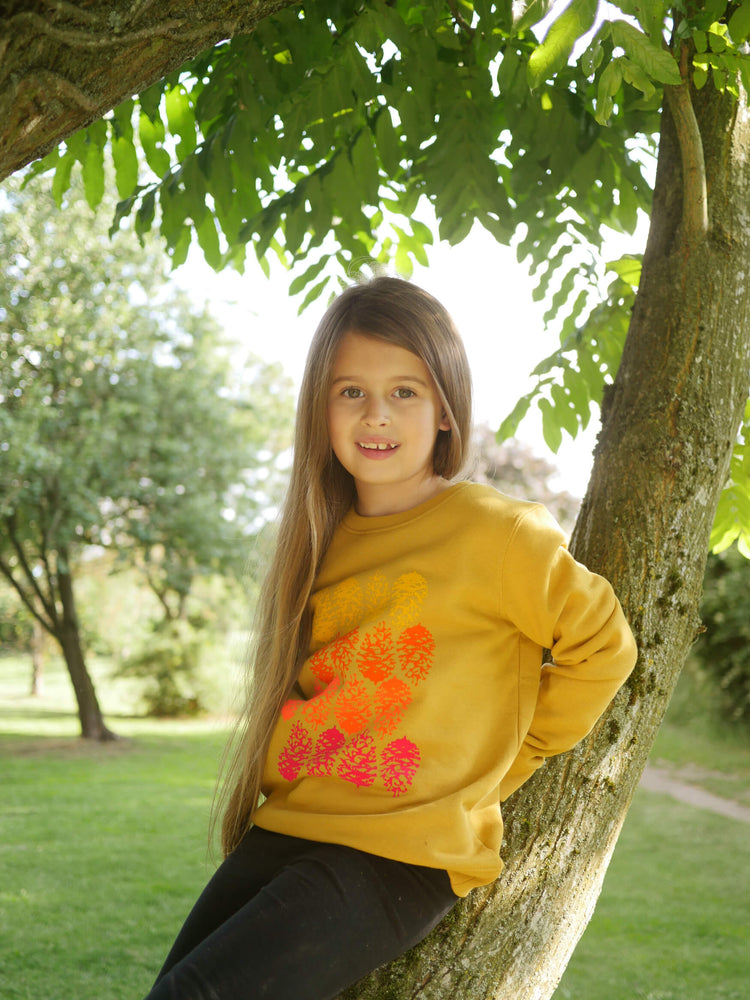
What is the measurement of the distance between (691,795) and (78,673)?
9.36 m

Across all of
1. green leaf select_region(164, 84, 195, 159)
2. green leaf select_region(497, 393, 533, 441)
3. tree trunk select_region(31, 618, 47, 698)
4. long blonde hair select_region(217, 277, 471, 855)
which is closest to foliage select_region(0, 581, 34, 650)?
tree trunk select_region(31, 618, 47, 698)

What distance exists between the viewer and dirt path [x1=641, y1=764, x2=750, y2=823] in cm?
945

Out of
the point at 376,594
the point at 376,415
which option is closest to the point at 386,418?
the point at 376,415

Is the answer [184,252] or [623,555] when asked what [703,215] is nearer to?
[623,555]

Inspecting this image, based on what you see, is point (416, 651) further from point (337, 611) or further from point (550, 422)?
point (550, 422)

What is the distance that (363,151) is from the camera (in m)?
2.98

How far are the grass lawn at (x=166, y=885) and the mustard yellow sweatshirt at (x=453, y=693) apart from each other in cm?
333

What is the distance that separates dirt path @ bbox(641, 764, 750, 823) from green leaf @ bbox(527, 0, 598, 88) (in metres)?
8.84

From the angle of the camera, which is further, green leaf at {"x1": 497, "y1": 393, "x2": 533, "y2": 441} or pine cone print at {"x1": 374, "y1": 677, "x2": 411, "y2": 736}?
green leaf at {"x1": 497, "y1": 393, "x2": 533, "y2": 441}

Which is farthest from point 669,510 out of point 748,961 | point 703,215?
point 748,961

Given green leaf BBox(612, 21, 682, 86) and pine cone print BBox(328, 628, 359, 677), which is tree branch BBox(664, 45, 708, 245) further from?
pine cone print BBox(328, 628, 359, 677)

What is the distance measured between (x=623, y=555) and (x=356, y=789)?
0.86 metres

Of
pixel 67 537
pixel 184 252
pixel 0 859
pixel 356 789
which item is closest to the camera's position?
pixel 356 789

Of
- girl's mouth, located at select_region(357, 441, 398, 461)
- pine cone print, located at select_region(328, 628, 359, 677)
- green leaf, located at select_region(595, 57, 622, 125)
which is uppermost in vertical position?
green leaf, located at select_region(595, 57, 622, 125)
